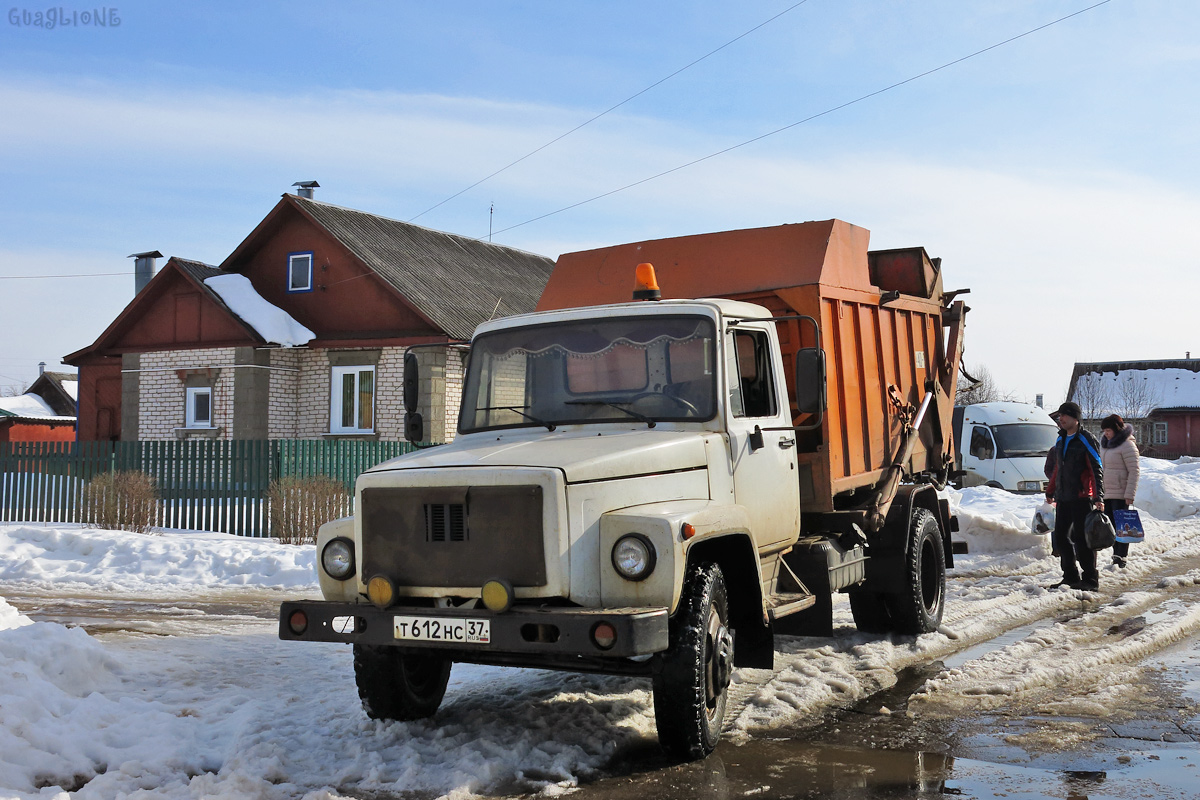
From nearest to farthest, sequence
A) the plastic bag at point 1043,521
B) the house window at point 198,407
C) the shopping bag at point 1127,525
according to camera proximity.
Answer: the shopping bag at point 1127,525 < the plastic bag at point 1043,521 < the house window at point 198,407

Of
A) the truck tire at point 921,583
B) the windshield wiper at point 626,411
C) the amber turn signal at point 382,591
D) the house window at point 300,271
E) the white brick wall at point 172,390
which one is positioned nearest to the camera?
the amber turn signal at point 382,591

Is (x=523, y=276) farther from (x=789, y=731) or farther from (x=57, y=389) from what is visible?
(x=57, y=389)

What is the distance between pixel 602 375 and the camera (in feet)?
19.7

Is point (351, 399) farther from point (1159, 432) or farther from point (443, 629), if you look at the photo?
point (1159, 432)

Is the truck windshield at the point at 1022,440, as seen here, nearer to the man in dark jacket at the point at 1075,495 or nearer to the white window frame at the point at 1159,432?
the man in dark jacket at the point at 1075,495

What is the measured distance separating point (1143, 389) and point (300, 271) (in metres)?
45.5

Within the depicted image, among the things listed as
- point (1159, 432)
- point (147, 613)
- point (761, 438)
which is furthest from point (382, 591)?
point (1159, 432)

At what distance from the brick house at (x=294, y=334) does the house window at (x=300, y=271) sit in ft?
0.10

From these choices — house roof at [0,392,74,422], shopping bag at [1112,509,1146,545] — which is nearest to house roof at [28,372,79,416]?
house roof at [0,392,74,422]

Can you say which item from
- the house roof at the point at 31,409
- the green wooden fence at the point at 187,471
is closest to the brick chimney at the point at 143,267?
the green wooden fence at the point at 187,471

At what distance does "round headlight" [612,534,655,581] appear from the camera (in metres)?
4.80

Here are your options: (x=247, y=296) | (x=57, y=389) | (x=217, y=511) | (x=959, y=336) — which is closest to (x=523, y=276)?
(x=247, y=296)

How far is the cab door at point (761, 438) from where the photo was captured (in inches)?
236

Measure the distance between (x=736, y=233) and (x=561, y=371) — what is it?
215 cm
